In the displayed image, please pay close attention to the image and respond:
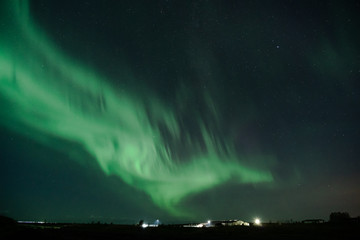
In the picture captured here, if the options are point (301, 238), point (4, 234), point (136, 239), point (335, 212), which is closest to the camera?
point (4, 234)

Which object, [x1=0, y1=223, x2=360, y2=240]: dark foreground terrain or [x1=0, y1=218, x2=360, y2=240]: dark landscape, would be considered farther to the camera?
[x1=0, y1=218, x2=360, y2=240]: dark landscape

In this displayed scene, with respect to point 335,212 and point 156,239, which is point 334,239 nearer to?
point 156,239

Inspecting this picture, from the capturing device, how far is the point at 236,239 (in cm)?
2853

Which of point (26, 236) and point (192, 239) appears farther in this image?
point (192, 239)

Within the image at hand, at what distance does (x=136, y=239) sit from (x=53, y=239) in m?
9.10

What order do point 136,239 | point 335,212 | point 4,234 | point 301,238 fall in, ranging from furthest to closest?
point 335,212 → point 136,239 → point 301,238 → point 4,234

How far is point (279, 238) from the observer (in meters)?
28.5

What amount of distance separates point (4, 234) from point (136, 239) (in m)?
13.5

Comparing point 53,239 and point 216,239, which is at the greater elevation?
point 53,239

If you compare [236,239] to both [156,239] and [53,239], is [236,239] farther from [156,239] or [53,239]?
[53,239]

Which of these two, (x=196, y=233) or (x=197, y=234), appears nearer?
(x=197, y=234)

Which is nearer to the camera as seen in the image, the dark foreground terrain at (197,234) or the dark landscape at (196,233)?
the dark foreground terrain at (197,234)

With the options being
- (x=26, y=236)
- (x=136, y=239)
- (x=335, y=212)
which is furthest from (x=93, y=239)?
(x=335, y=212)

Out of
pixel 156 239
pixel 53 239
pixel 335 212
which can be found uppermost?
pixel 53 239
